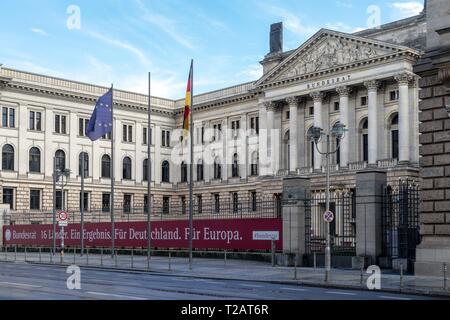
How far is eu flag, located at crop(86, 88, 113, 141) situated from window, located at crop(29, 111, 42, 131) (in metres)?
40.0

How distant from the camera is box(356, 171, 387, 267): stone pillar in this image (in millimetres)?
34250

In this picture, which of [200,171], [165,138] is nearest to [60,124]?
[165,138]

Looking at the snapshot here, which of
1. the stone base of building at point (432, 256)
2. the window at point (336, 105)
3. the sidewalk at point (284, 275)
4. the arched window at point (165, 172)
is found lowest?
the sidewalk at point (284, 275)

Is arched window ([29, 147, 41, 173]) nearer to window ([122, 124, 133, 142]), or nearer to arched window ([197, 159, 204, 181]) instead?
window ([122, 124, 133, 142])

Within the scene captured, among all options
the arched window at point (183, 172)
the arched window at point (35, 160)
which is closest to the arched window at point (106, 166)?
the arched window at point (35, 160)

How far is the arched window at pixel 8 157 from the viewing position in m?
83.6

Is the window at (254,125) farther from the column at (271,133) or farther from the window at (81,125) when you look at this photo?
the window at (81,125)

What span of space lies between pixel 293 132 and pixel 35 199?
31732 millimetres

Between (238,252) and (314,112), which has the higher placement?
(314,112)

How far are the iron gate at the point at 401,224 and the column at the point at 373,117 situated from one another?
41.8 meters
